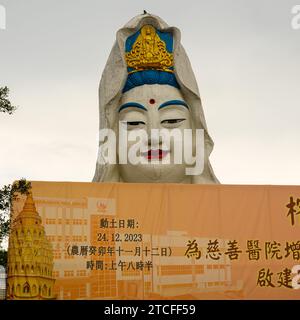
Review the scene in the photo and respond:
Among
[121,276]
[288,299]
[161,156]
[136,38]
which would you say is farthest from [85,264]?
[136,38]

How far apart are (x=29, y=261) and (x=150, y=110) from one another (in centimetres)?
295

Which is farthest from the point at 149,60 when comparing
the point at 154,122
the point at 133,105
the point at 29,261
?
the point at 29,261

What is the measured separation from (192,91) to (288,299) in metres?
3.41

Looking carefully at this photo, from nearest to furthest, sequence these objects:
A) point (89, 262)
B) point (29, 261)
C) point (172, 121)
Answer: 1. point (29, 261)
2. point (89, 262)
3. point (172, 121)

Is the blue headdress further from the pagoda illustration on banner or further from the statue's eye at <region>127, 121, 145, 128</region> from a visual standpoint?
the pagoda illustration on banner

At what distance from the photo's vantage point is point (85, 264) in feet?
27.3

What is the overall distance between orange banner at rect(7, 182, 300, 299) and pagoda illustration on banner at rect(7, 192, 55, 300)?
0.01 meters

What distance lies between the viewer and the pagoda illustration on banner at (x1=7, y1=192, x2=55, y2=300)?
26.6 ft

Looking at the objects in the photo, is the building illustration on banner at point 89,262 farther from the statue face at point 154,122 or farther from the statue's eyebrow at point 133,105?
the statue's eyebrow at point 133,105

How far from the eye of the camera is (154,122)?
31.4ft

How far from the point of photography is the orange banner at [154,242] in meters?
8.25

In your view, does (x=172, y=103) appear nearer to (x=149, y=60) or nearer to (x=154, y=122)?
(x=154, y=122)

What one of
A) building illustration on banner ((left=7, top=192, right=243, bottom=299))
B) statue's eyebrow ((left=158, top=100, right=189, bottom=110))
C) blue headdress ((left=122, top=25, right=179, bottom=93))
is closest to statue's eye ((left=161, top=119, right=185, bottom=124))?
statue's eyebrow ((left=158, top=100, right=189, bottom=110))

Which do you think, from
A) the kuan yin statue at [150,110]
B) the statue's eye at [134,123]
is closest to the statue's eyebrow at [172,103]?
the kuan yin statue at [150,110]
